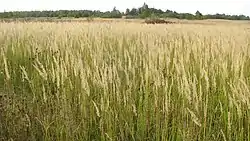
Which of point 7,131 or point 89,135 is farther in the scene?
point 7,131

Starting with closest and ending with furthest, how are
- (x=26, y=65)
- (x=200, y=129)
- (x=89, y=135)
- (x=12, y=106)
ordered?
(x=200, y=129), (x=89, y=135), (x=12, y=106), (x=26, y=65)

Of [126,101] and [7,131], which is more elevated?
[126,101]

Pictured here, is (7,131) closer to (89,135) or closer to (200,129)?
(89,135)

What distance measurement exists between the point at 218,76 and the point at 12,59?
2586mm

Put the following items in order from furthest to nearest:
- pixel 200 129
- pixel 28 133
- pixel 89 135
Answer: pixel 28 133
pixel 89 135
pixel 200 129

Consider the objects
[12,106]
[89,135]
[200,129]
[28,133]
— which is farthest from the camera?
[12,106]

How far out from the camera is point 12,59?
4.87 metres

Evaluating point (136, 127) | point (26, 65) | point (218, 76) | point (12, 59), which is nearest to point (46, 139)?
point (136, 127)

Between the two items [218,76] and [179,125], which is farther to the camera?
[218,76]

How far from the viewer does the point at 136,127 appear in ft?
9.00

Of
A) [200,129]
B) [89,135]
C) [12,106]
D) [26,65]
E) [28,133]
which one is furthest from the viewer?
[26,65]

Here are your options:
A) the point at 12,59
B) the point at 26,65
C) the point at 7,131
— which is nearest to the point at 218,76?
the point at 7,131

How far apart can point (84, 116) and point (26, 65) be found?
2.06 m

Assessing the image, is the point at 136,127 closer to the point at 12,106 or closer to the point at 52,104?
the point at 52,104
